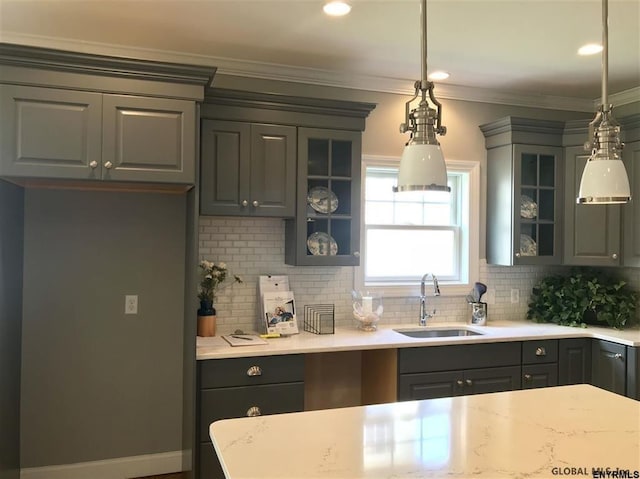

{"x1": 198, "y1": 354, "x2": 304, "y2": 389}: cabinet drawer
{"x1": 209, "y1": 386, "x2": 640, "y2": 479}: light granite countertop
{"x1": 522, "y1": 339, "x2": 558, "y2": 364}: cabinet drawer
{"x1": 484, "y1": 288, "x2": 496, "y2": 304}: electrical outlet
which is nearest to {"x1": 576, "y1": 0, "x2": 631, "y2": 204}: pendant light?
{"x1": 209, "y1": 386, "x2": 640, "y2": 479}: light granite countertop

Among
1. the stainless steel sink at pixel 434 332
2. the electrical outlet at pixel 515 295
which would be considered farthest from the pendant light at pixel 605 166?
the electrical outlet at pixel 515 295

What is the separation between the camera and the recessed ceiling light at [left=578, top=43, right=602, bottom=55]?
3.21 m

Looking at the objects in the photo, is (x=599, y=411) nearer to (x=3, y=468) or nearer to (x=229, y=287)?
(x=229, y=287)

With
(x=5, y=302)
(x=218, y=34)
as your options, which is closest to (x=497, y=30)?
(x=218, y=34)

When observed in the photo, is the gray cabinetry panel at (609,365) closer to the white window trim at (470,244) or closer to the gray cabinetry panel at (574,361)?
the gray cabinetry panel at (574,361)

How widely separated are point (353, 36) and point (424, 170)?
5.91 ft

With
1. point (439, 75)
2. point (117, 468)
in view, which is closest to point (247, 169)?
point (439, 75)

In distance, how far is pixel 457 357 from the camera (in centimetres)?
338

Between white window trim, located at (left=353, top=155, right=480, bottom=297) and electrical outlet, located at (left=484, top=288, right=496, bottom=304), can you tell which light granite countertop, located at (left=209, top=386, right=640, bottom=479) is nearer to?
white window trim, located at (left=353, top=155, right=480, bottom=297)

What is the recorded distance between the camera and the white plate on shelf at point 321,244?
3.51 meters

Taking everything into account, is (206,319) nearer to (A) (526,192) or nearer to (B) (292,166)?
(B) (292,166)

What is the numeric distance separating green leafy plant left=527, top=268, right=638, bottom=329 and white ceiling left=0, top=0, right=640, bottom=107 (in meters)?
1.46

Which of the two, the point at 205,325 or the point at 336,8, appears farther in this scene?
the point at 205,325

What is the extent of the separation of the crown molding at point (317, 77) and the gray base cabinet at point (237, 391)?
179 cm
